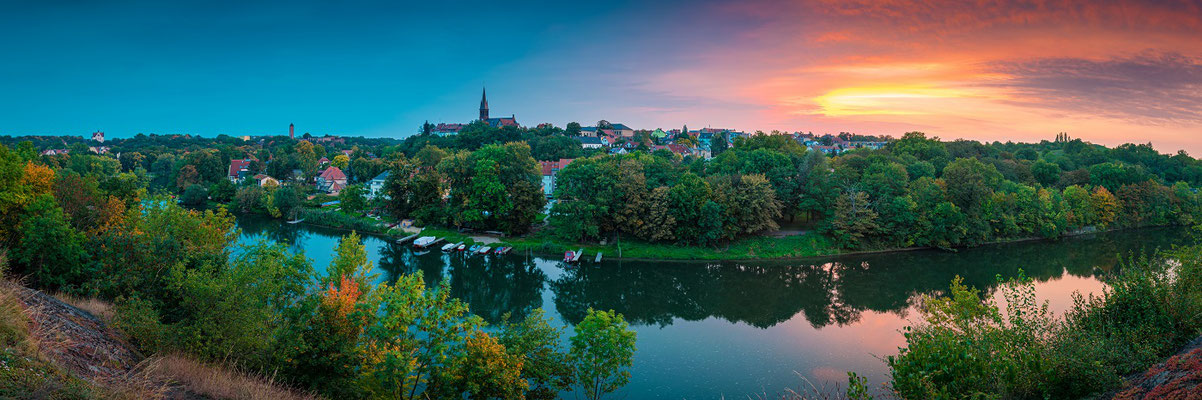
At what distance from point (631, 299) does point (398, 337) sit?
52.0 ft

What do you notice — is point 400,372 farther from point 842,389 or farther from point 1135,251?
point 1135,251

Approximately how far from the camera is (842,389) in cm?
1433

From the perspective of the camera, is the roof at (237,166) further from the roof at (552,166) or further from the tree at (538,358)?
the tree at (538,358)

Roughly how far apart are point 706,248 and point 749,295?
24.1 feet

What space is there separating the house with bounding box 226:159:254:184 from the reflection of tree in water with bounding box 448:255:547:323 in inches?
2042

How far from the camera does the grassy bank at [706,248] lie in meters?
31.2

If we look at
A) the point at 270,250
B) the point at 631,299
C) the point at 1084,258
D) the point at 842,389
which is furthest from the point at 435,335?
the point at 1084,258

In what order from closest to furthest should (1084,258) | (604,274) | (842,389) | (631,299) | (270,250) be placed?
(270,250), (842,389), (631,299), (604,274), (1084,258)

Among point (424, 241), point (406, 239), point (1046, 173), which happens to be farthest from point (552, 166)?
point (1046, 173)

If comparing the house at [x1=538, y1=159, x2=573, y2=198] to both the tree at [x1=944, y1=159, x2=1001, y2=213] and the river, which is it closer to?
the river

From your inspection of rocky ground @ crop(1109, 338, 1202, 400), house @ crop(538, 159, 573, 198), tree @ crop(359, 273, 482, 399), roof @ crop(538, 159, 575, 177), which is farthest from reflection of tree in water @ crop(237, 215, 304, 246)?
rocky ground @ crop(1109, 338, 1202, 400)

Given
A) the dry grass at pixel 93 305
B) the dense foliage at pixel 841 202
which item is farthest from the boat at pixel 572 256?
the dry grass at pixel 93 305

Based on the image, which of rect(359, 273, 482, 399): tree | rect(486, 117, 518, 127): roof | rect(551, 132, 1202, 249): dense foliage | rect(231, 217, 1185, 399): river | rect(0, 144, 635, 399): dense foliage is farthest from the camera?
rect(486, 117, 518, 127): roof

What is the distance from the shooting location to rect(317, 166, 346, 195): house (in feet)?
197
